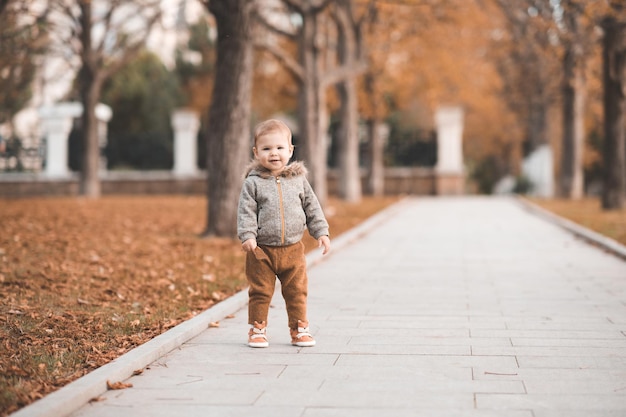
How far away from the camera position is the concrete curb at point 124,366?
499cm

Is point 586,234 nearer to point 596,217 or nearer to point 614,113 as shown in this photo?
point 596,217

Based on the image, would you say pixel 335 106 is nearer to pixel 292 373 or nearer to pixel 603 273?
pixel 603 273

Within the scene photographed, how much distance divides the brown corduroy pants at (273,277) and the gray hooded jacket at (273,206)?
0.07 m

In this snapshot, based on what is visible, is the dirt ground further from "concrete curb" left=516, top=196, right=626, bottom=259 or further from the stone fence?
the stone fence

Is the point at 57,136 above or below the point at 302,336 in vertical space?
Answer: above

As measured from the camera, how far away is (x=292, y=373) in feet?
20.1

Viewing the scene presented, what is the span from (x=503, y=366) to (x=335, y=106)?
30.4 metres

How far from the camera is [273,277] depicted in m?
7.05

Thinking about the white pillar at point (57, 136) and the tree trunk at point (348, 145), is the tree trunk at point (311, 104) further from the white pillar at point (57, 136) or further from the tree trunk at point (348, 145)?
the white pillar at point (57, 136)

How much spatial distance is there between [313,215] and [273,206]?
319mm

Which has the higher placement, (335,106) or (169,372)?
(335,106)

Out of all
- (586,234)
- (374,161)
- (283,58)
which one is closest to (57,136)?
(374,161)

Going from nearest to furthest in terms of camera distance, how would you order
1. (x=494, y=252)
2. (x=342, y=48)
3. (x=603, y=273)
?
(x=603, y=273)
(x=494, y=252)
(x=342, y=48)

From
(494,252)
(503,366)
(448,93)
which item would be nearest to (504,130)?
(448,93)
